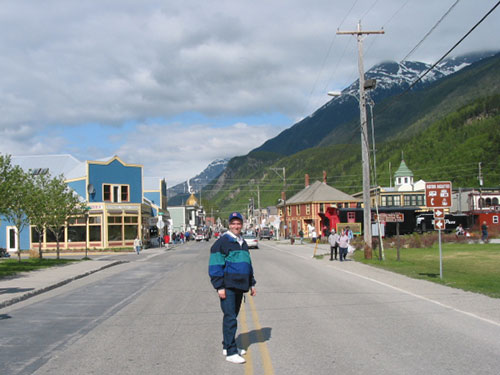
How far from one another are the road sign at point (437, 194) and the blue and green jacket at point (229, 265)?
11.8m

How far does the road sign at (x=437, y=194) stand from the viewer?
17.8 m

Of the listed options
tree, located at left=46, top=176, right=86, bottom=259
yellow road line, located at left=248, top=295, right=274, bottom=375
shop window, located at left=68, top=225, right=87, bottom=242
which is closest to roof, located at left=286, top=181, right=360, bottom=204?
shop window, located at left=68, top=225, right=87, bottom=242

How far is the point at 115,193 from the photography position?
5631cm

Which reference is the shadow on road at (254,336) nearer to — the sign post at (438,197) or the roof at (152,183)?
the sign post at (438,197)

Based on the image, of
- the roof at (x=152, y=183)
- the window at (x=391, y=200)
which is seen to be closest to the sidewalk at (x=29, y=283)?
the roof at (x=152, y=183)

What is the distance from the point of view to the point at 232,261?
293 inches

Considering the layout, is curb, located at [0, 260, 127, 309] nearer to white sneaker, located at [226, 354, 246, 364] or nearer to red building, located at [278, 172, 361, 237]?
white sneaker, located at [226, 354, 246, 364]

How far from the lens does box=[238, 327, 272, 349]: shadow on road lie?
8.52 m

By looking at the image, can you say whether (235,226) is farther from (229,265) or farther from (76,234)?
(76,234)

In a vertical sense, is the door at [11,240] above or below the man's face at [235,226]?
below

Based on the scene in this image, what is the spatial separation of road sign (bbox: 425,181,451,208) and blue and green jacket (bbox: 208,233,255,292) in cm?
1185

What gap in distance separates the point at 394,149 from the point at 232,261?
171 m

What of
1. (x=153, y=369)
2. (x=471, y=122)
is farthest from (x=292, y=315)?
(x=471, y=122)

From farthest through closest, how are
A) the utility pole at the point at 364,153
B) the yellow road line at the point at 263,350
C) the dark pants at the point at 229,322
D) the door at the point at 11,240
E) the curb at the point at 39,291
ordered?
the door at the point at 11,240 < the utility pole at the point at 364,153 < the curb at the point at 39,291 < the dark pants at the point at 229,322 < the yellow road line at the point at 263,350
